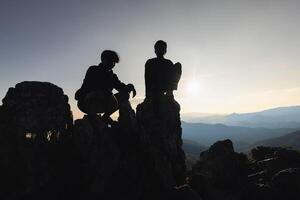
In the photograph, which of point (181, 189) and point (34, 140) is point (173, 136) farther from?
point (34, 140)

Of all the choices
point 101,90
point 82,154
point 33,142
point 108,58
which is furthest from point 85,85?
point 33,142

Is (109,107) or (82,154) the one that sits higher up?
(109,107)

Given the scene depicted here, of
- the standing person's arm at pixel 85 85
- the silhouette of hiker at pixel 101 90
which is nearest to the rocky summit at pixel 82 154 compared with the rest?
the silhouette of hiker at pixel 101 90

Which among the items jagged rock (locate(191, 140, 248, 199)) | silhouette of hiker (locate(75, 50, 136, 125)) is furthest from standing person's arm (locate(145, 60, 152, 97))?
jagged rock (locate(191, 140, 248, 199))

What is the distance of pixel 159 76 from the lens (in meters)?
20.5

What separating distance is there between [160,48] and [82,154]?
8.57m

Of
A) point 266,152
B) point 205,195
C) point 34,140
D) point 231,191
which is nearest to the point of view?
point 34,140

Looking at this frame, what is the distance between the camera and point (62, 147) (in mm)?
15617

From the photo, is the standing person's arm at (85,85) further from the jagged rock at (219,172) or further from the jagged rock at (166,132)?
the jagged rock at (219,172)

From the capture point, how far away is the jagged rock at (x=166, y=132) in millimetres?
19150

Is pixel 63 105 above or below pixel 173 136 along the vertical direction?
above

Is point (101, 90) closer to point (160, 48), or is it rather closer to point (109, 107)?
point (109, 107)

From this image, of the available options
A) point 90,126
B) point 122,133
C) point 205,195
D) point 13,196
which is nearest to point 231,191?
point 205,195

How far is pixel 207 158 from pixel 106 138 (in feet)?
36.5
